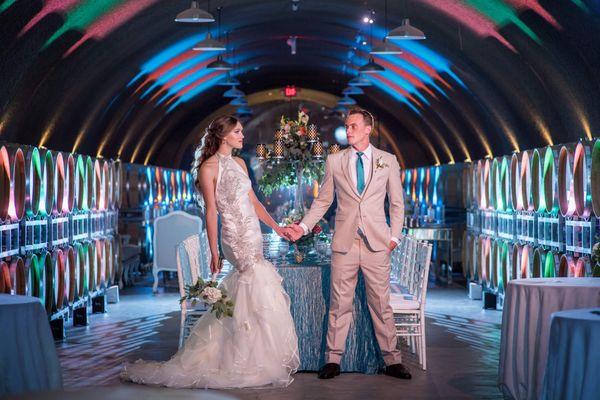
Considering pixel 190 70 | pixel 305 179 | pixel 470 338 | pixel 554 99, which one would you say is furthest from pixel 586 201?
pixel 190 70

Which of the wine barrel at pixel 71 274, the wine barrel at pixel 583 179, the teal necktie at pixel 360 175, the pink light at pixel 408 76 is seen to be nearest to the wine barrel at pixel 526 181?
the wine barrel at pixel 583 179

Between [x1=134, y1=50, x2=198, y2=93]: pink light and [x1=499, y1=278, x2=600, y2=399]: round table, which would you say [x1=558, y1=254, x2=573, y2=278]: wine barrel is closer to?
[x1=499, y1=278, x2=600, y2=399]: round table

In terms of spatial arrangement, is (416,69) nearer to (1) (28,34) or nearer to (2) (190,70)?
(2) (190,70)

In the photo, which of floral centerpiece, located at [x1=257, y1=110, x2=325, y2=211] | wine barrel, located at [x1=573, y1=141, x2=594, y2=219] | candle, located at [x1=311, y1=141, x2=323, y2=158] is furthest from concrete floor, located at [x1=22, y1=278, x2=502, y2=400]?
candle, located at [x1=311, y1=141, x2=323, y2=158]

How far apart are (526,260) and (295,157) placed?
3.46 m

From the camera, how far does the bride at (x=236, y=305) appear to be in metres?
6.75

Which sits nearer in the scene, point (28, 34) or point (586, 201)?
point (586, 201)

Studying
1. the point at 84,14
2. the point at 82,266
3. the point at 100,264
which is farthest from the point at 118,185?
the point at 84,14

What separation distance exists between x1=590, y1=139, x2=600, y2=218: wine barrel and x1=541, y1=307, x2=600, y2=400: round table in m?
4.08

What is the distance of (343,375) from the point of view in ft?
23.7

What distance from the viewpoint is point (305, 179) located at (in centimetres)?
902

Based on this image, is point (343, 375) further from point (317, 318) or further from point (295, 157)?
point (295, 157)

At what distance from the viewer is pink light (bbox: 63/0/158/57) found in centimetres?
1160

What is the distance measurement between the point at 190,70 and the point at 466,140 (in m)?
5.22
